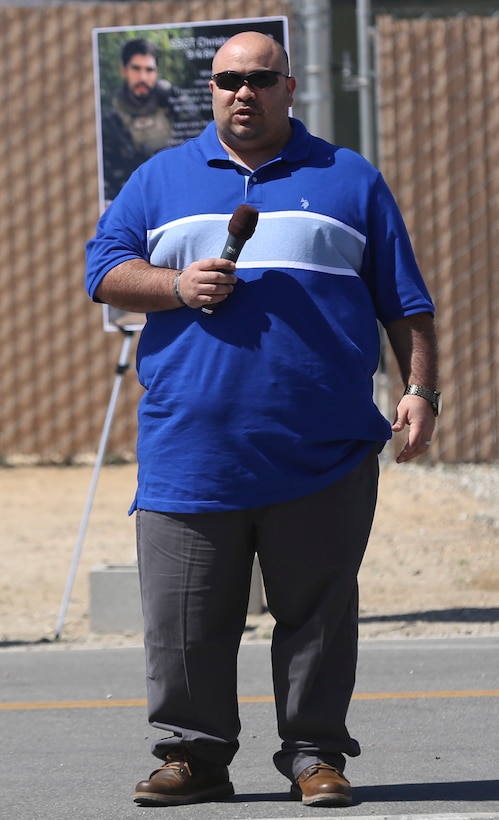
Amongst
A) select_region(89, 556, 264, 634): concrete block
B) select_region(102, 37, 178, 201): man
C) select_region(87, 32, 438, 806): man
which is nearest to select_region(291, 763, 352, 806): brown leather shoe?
select_region(87, 32, 438, 806): man

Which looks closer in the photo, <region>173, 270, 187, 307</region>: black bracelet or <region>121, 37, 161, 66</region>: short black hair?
<region>173, 270, 187, 307</region>: black bracelet

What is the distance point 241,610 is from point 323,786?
1.74 feet

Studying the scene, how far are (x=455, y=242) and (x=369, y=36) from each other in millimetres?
1565

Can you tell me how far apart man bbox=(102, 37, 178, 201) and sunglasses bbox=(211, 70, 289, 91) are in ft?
11.3

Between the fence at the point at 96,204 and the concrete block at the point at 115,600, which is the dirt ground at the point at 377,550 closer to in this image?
the concrete block at the point at 115,600

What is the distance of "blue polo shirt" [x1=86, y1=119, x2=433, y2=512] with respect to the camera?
168 inches

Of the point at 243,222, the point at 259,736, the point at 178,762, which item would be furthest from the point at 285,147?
the point at 259,736

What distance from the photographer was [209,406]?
430cm

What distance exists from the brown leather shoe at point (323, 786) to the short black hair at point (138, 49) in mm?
4787

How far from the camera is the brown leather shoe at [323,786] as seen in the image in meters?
4.31

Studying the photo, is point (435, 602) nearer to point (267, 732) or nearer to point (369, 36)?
point (267, 732)

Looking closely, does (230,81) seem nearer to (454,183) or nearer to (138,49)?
(138,49)

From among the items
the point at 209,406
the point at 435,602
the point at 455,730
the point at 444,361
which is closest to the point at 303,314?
the point at 209,406

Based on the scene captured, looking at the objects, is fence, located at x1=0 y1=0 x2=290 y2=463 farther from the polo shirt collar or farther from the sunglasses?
the sunglasses
